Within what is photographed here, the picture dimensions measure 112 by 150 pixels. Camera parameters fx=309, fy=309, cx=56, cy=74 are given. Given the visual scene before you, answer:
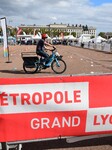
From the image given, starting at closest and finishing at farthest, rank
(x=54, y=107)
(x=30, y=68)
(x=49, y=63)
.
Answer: (x=54, y=107), (x=49, y=63), (x=30, y=68)

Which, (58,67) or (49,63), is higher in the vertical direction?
(49,63)

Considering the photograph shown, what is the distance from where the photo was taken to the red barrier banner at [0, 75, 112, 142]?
433 cm

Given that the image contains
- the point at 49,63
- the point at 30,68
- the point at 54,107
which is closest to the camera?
the point at 54,107

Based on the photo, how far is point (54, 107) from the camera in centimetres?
444

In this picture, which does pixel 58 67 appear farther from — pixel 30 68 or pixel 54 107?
pixel 54 107

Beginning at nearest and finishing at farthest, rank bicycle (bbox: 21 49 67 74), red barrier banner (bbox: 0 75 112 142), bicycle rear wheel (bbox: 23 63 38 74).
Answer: red barrier banner (bbox: 0 75 112 142)
bicycle (bbox: 21 49 67 74)
bicycle rear wheel (bbox: 23 63 38 74)

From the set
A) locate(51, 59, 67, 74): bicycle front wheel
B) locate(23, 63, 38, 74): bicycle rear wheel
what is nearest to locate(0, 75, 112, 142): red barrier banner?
locate(51, 59, 67, 74): bicycle front wheel

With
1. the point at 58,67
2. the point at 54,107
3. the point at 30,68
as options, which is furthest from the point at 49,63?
the point at 54,107

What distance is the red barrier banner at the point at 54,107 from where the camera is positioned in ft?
14.2

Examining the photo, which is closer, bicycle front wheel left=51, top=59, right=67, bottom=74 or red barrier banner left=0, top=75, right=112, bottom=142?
red barrier banner left=0, top=75, right=112, bottom=142

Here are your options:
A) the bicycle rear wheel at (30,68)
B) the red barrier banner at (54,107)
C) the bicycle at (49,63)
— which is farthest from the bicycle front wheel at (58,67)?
the red barrier banner at (54,107)

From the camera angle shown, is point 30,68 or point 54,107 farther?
point 30,68

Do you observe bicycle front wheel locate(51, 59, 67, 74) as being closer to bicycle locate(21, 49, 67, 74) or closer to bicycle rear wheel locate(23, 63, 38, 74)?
bicycle locate(21, 49, 67, 74)

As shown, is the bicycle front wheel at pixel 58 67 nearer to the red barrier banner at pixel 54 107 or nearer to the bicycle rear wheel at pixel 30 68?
the bicycle rear wheel at pixel 30 68
